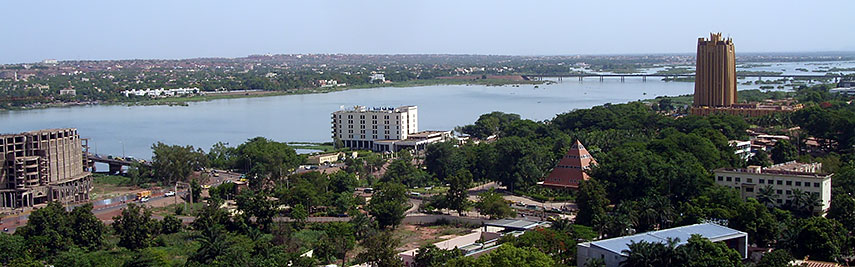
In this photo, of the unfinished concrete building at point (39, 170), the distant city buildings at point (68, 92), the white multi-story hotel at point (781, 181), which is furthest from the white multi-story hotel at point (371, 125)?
the distant city buildings at point (68, 92)

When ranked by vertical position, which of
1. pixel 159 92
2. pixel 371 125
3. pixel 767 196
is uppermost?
pixel 159 92

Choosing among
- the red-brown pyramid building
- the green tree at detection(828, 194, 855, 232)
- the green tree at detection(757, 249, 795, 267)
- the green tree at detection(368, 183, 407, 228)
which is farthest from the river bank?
the green tree at detection(757, 249, 795, 267)

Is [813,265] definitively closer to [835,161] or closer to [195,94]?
[835,161]

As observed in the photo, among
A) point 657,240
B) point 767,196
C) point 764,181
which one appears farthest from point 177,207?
point 764,181

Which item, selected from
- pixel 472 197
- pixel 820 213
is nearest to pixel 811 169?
pixel 820 213

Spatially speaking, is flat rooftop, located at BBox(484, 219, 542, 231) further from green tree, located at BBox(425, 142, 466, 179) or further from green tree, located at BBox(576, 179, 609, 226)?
green tree, located at BBox(425, 142, 466, 179)

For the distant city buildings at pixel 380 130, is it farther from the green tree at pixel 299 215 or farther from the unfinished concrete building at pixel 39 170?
the green tree at pixel 299 215

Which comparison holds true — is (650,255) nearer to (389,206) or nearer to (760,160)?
(389,206)

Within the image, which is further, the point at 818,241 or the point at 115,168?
the point at 115,168
